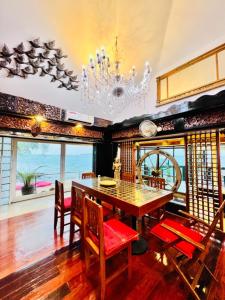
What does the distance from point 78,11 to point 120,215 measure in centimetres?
351

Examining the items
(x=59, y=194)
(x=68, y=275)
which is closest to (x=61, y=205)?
(x=59, y=194)

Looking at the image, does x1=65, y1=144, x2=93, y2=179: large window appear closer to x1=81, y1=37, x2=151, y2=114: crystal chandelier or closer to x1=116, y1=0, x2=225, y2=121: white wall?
x1=81, y1=37, x2=151, y2=114: crystal chandelier

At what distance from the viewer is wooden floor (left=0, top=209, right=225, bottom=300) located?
139 centimetres

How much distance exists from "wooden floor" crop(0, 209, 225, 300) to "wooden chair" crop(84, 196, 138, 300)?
16 centimetres

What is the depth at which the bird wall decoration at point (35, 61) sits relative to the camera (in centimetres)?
202

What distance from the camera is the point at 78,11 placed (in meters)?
1.91

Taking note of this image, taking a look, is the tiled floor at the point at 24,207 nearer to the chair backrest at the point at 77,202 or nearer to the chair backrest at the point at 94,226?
the chair backrest at the point at 77,202

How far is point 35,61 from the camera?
2.21m

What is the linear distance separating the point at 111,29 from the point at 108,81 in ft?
2.59

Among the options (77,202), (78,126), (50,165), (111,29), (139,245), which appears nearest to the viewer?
(77,202)

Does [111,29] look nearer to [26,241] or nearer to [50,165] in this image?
[26,241]

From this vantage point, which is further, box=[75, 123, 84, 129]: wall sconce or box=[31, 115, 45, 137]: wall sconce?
box=[75, 123, 84, 129]: wall sconce

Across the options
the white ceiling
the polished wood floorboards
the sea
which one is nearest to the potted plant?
the sea

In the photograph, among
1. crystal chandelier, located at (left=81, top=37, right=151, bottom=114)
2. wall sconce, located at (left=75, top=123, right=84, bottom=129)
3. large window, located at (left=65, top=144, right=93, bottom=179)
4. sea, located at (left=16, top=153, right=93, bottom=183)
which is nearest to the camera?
crystal chandelier, located at (left=81, top=37, right=151, bottom=114)
